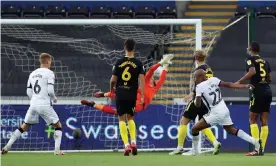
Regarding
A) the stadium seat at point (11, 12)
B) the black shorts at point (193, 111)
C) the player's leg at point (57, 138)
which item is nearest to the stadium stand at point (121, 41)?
the stadium seat at point (11, 12)

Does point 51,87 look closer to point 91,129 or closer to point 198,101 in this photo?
point 198,101

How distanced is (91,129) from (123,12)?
804cm

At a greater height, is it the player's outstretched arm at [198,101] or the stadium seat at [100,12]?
the stadium seat at [100,12]

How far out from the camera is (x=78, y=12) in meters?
22.0

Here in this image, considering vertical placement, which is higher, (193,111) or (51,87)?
(51,87)

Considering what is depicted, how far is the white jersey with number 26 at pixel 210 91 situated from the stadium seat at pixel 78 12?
447 inches

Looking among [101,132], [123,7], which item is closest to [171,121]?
[101,132]

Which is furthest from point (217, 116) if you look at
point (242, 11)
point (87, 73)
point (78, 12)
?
point (242, 11)

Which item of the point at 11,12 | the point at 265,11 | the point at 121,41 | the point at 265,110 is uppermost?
the point at 265,11

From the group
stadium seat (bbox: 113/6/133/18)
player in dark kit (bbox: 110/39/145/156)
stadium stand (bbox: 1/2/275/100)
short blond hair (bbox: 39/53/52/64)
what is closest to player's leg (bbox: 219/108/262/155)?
player in dark kit (bbox: 110/39/145/156)

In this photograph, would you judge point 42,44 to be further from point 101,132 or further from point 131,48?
point 131,48

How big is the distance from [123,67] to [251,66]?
89.4 inches

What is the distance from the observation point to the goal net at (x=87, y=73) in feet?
47.6

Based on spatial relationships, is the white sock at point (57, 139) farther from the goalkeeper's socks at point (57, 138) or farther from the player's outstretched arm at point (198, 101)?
the player's outstretched arm at point (198, 101)
